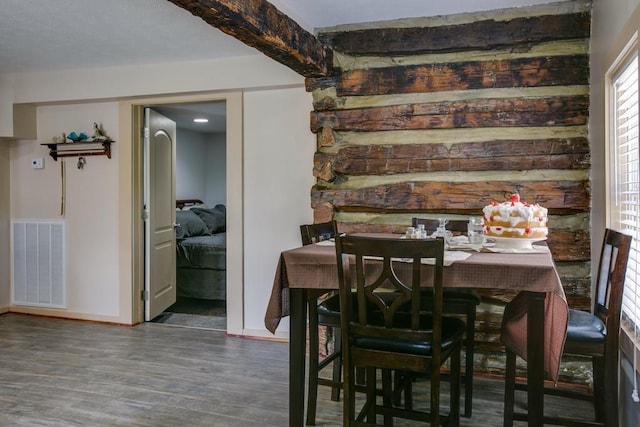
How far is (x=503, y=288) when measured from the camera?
1.81m

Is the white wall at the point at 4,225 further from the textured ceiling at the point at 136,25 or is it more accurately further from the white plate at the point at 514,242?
the white plate at the point at 514,242

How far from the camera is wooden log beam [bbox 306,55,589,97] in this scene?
9.81ft

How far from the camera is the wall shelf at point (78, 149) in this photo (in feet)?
14.5

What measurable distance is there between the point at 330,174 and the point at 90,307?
110 inches

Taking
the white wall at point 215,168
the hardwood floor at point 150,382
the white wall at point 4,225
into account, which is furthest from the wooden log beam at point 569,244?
the white wall at point 215,168

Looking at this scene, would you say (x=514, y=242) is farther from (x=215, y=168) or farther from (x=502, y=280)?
(x=215, y=168)

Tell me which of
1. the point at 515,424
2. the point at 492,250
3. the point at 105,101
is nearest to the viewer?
the point at 492,250

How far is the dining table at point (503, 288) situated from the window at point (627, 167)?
1.41 feet

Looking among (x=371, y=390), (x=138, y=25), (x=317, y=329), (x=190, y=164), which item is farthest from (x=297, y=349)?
(x=190, y=164)

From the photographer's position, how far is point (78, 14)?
9.96 feet

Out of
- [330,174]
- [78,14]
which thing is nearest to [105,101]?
[78,14]

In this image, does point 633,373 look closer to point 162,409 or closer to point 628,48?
point 628,48

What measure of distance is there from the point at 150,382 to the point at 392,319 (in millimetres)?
1859

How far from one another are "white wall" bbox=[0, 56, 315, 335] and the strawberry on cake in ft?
5.85
